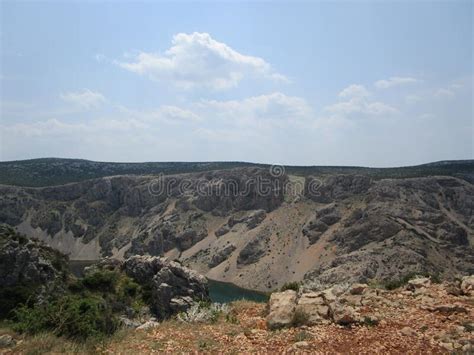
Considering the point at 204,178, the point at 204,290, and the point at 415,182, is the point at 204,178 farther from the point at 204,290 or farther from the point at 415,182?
the point at 204,290

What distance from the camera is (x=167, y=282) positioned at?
5191 cm

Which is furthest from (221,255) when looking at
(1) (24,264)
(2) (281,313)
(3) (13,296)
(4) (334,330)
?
(4) (334,330)

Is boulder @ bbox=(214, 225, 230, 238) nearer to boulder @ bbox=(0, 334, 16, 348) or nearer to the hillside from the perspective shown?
the hillside

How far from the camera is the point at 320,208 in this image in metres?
128

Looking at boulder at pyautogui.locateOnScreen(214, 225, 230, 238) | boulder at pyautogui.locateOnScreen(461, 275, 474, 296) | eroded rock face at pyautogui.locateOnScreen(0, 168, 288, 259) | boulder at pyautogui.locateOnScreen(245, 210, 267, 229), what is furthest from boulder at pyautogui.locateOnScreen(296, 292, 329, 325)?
boulder at pyautogui.locateOnScreen(214, 225, 230, 238)

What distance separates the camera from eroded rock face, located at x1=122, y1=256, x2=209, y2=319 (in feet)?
157

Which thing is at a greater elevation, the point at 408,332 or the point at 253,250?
the point at 408,332

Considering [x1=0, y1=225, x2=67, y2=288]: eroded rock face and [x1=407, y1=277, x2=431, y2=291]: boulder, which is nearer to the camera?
[x1=407, y1=277, x2=431, y2=291]: boulder

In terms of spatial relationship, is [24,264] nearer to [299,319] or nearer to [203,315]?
[203,315]

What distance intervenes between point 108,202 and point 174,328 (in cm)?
Answer: 18253

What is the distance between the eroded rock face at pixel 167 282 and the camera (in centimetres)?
4794

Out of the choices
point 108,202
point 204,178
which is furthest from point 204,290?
point 108,202

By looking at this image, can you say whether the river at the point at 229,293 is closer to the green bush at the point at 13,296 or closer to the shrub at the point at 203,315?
the green bush at the point at 13,296

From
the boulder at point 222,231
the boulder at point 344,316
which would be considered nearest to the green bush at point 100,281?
the boulder at point 344,316
